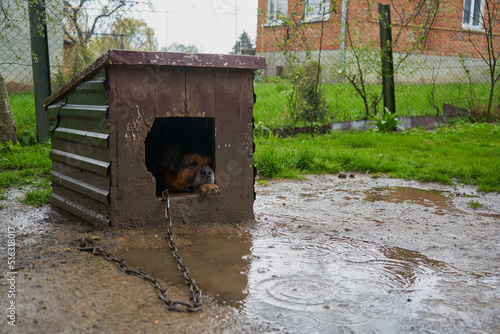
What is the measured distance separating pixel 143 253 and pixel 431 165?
5268 millimetres

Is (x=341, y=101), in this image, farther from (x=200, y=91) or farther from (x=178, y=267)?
(x=178, y=267)

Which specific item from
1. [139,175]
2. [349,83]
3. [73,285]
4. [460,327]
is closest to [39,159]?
[139,175]

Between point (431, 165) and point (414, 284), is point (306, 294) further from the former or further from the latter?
point (431, 165)

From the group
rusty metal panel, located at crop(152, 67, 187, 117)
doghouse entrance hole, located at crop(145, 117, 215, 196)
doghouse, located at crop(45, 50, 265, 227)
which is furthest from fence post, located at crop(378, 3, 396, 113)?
rusty metal panel, located at crop(152, 67, 187, 117)

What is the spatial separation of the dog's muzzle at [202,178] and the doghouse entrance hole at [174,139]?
0.78 ft

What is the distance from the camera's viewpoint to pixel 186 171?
4.86m

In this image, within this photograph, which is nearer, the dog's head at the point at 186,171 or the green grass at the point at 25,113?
the dog's head at the point at 186,171

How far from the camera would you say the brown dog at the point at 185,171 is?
4699 mm

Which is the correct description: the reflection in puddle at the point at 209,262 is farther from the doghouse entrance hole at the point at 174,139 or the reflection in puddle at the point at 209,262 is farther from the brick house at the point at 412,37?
the brick house at the point at 412,37

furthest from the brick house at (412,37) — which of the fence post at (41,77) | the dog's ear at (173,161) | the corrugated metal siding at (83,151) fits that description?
the corrugated metal siding at (83,151)

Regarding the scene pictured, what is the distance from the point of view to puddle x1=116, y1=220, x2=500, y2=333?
8.69 ft

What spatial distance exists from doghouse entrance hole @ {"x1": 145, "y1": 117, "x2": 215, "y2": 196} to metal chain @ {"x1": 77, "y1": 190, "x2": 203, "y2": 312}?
98cm

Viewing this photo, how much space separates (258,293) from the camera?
296 centimetres

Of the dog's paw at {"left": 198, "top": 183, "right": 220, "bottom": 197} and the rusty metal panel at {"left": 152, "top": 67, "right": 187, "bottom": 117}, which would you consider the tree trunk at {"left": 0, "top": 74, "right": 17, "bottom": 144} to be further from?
the dog's paw at {"left": 198, "top": 183, "right": 220, "bottom": 197}
